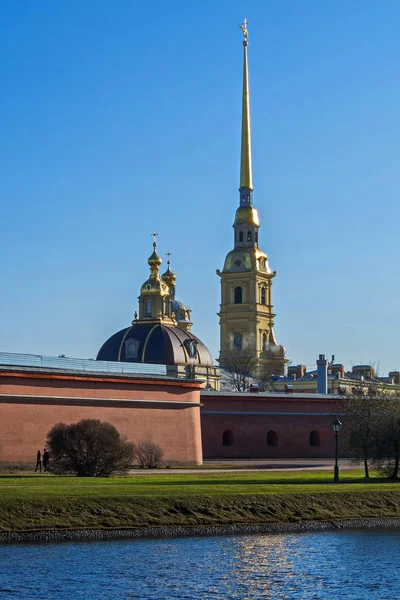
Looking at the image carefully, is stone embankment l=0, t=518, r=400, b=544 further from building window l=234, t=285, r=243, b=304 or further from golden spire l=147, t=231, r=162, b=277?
building window l=234, t=285, r=243, b=304

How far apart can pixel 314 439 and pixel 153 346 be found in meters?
21.7

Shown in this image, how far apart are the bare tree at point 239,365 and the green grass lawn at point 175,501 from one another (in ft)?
256

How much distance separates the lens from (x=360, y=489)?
37.8 meters

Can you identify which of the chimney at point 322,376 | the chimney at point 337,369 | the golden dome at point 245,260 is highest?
the golden dome at point 245,260

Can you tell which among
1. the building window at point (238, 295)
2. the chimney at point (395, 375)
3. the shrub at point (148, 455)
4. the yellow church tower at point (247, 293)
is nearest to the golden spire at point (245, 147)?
the yellow church tower at point (247, 293)

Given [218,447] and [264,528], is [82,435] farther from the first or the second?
[218,447]

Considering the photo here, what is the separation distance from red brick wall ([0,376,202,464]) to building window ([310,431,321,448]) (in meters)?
11.8

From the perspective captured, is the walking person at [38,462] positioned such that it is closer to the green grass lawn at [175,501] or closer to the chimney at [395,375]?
the green grass lawn at [175,501]

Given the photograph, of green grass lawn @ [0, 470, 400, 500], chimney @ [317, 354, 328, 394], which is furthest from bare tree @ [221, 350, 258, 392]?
green grass lawn @ [0, 470, 400, 500]

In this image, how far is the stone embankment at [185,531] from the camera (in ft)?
97.6

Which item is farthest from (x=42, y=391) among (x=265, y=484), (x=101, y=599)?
(x=101, y=599)

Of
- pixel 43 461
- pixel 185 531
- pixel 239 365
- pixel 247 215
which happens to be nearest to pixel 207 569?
pixel 185 531

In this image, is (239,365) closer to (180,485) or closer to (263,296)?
(263,296)

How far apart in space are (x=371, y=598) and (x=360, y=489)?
13610 mm
